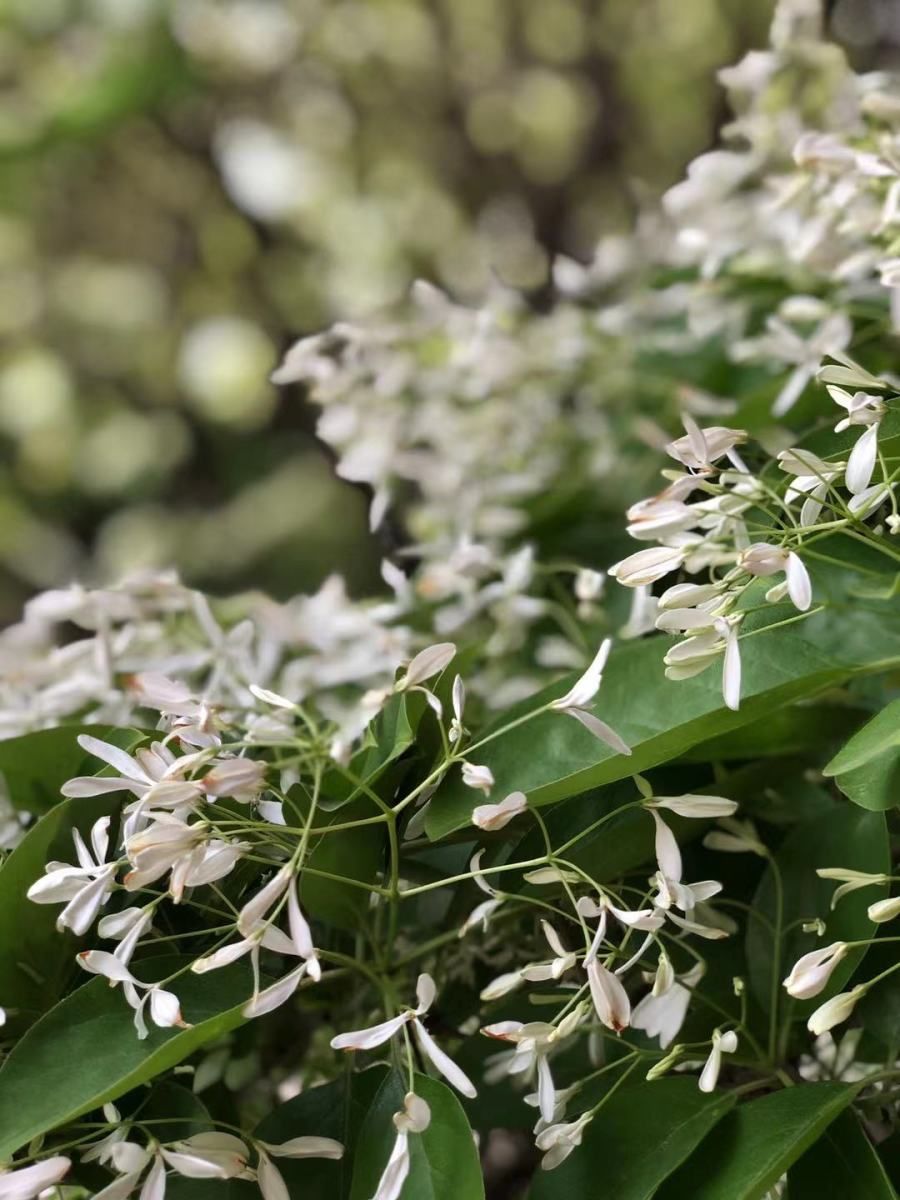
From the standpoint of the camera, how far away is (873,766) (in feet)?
0.75

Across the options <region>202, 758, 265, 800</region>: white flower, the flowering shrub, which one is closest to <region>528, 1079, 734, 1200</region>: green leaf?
the flowering shrub

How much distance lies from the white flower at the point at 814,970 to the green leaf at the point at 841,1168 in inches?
1.5

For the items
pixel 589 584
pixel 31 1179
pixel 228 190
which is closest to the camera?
pixel 31 1179

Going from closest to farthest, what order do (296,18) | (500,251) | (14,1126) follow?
1. (14,1126)
2. (500,251)
3. (296,18)

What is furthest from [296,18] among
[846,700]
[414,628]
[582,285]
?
[846,700]

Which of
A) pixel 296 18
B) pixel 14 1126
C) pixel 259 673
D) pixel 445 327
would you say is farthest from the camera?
pixel 296 18

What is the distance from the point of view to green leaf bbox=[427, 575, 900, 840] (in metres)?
0.24

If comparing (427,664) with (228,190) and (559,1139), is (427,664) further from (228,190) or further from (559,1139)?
(228,190)

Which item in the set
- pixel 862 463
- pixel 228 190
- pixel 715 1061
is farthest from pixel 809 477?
pixel 228 190

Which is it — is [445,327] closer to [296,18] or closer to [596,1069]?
[596,1069]

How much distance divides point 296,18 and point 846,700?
1.11 metres

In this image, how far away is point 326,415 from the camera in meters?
0.43

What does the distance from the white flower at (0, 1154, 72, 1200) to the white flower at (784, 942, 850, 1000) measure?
5.5 inches

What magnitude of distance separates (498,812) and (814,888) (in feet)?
0.30
